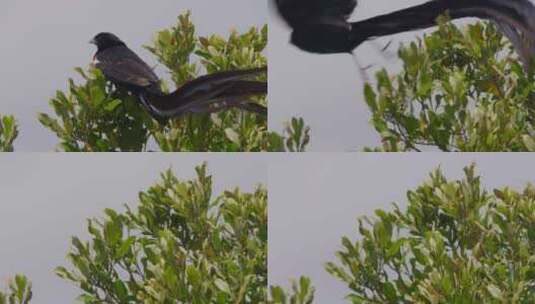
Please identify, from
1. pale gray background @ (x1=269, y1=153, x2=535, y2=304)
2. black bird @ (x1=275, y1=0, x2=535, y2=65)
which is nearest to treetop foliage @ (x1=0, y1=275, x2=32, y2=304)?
pale gray background @ (x1=269, y1=153, x2=535, y2=304)

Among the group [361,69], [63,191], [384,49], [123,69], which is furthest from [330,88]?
[63,191]

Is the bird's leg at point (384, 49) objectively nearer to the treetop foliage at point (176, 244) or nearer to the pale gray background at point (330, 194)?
the pale gray background at point (330, 194)

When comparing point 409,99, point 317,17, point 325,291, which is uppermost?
point 317,17

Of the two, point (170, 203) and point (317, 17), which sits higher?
point (317, 17)

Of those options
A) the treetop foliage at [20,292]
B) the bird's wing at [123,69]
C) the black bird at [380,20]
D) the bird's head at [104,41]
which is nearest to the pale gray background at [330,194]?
the black bird at [380,20]

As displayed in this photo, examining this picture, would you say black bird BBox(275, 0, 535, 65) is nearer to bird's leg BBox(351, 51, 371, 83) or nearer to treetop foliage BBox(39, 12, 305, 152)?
bird's leg BBox(351, 51, 371, 83)

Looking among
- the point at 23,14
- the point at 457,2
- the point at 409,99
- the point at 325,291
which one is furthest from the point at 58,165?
the point at 457,2

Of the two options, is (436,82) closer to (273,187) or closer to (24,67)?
(273,187)

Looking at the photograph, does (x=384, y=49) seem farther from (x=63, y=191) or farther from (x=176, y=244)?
(x=63, y=191)
